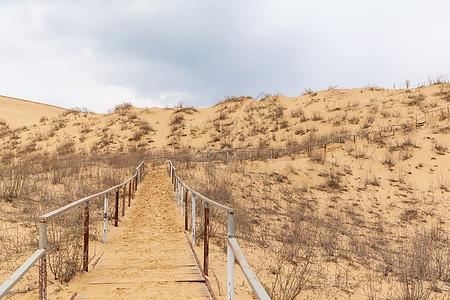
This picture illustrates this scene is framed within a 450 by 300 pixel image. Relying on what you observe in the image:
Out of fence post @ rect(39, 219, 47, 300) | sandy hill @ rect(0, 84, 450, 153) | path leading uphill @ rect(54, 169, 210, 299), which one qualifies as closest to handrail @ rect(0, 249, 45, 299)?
fence post @ rect(39, 219, 47, 300)

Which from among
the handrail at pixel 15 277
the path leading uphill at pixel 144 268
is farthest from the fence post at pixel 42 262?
the path leading uphill at pixel 144 268

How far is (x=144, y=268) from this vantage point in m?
4.48

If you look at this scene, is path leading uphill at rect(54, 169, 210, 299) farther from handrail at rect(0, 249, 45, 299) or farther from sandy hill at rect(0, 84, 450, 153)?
sandy hill at rect(0, 84, 450, 153)

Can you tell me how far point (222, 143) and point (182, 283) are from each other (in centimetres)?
2761

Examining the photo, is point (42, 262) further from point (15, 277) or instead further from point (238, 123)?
point (238, 123)

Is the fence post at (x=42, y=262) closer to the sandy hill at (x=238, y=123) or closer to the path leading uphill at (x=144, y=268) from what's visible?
the path leading uphill at (x=144, y=268)

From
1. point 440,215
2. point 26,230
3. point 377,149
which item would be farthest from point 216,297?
point 377,149

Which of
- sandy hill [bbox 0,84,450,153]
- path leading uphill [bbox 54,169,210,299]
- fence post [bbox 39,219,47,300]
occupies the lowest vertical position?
path leading uphill [bbox 54,169,210,299]

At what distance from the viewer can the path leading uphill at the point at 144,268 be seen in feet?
11.6

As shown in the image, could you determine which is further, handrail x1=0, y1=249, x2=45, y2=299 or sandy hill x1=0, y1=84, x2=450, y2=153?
sandy hill x1=0, y1=84, x2=450, y2=153

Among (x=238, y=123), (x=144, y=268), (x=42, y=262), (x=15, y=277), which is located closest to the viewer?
(x=15, y=277)

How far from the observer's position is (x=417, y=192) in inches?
611

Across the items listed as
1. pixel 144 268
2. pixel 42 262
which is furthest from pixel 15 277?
pixel 144 268

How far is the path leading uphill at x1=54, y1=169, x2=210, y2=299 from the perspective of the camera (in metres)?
3.53
